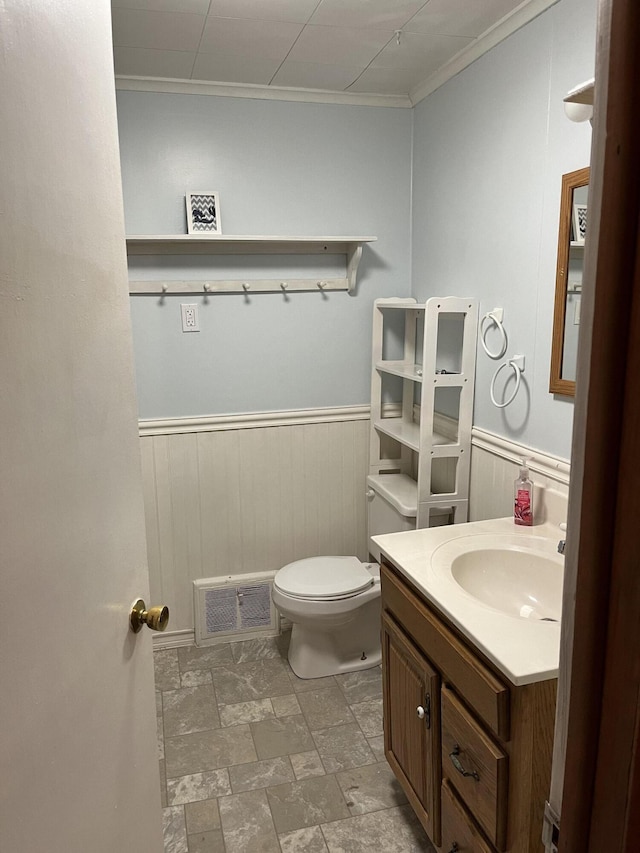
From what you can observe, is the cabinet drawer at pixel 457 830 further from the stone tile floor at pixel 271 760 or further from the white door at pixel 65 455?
the white door at pixel 65 455

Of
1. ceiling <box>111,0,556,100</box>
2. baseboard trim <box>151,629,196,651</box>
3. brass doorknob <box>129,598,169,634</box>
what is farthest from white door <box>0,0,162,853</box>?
baseboard trim <box>151,629,196,651</box>

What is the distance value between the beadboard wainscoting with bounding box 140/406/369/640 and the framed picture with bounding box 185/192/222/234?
2.60 ft

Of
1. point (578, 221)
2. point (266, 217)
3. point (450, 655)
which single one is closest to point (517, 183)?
point (578, 221)

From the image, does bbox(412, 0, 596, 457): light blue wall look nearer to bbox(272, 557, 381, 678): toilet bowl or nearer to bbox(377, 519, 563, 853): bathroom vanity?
bbox(377, 519, 563, 853): bathroom vanity

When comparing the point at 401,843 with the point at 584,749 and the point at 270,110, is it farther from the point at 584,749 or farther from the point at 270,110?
the point at 270,110

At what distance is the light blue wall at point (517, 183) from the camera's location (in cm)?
183

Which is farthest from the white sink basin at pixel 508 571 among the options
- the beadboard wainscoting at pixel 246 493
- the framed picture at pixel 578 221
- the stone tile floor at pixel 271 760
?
the beadboard wainscoting at pixel 246 493

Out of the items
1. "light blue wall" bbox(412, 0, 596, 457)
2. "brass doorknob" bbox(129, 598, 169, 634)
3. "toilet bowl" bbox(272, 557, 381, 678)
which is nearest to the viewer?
"brass doorknob" bbox(129, 598, 169, 634)

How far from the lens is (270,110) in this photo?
267 centimetres

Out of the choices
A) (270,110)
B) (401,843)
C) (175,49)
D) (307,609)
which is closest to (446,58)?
(270,110)

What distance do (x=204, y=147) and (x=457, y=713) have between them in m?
2.27

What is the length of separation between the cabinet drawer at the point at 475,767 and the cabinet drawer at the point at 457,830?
0.09ft

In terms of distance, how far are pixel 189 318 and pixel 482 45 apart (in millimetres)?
1483

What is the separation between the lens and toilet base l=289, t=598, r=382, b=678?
2.63 m
